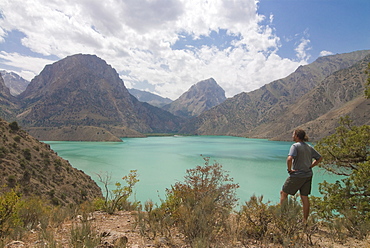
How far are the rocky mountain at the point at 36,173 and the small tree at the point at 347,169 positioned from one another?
65.8ft

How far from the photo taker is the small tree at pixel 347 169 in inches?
255

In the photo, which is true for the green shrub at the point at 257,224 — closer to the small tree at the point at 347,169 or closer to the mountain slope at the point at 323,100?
the small tree at the point at 347,169

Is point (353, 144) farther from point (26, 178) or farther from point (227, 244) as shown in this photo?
point (26, 178)

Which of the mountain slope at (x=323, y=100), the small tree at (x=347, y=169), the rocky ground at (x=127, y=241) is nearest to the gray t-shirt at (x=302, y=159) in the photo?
the rocky ground at (x=127, y=241)

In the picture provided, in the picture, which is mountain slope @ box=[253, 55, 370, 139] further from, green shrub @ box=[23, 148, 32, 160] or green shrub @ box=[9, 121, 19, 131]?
green shrub @ box=[23, 148, 32, 160]

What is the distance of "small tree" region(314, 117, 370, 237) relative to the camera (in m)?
6.48

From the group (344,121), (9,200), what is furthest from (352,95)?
(9,200)

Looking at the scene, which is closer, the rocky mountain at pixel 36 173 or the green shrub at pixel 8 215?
the green shrub at pixel 8 215

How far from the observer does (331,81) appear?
172 m

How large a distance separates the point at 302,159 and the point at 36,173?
25.7 metres

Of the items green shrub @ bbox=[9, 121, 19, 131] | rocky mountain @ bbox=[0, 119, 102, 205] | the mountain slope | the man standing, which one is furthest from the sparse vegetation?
the mountain slope

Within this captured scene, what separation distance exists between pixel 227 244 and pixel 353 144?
269 inches

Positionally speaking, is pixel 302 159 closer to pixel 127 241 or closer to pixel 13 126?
pixel 127 241

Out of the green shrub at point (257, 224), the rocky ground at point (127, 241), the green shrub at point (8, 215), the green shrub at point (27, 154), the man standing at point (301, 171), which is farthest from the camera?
the green shrub at point (27, 154)
